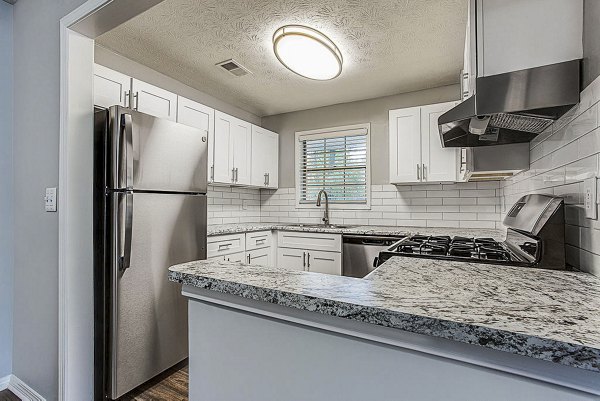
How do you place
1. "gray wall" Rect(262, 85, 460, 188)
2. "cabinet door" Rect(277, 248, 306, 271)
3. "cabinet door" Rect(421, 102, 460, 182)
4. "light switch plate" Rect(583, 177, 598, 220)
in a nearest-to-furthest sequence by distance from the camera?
"light switch plate" Rect(583, 177, 598, 220)
"cabinet door" Rect(421, 102, 460, 182)
"cabinet door" Rect(277, 248, 306, 271)
"gray wall" Rect(262, 85, 460, 188)

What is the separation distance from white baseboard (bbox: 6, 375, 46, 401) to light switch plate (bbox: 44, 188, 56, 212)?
1.06 metres

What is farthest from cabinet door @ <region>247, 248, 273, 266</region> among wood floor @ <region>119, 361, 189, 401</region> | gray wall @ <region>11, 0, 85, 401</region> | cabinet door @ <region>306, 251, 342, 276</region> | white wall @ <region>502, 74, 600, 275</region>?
white wall @ <region>502, 74, 600, 275</region>

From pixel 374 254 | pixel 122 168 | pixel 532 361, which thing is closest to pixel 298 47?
pixel 122 168

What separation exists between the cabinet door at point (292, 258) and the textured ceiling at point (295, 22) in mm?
1778

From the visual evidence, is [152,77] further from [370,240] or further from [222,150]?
[370,240]

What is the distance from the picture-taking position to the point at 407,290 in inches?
27.2

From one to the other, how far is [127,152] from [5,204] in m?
0.94

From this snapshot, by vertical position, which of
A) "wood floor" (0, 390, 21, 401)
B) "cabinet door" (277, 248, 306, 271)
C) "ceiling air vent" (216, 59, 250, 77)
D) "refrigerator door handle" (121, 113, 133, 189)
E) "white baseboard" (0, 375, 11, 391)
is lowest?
"wood floor" (0, 390, 21, 401)

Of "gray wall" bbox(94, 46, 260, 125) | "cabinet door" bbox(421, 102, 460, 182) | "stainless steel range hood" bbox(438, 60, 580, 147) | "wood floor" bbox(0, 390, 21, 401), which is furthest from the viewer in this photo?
"cabinet door" bbox(421, 102, 460, 182)

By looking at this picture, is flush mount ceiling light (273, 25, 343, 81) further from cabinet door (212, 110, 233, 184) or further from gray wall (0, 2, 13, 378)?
gray wall (0, 2, 13, 378)

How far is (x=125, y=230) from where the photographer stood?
1.79 metres

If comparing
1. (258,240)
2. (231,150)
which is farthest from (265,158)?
(258,240)

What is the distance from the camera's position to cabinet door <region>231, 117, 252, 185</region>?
3.44 metres

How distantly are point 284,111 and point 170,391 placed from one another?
3.35 meters
